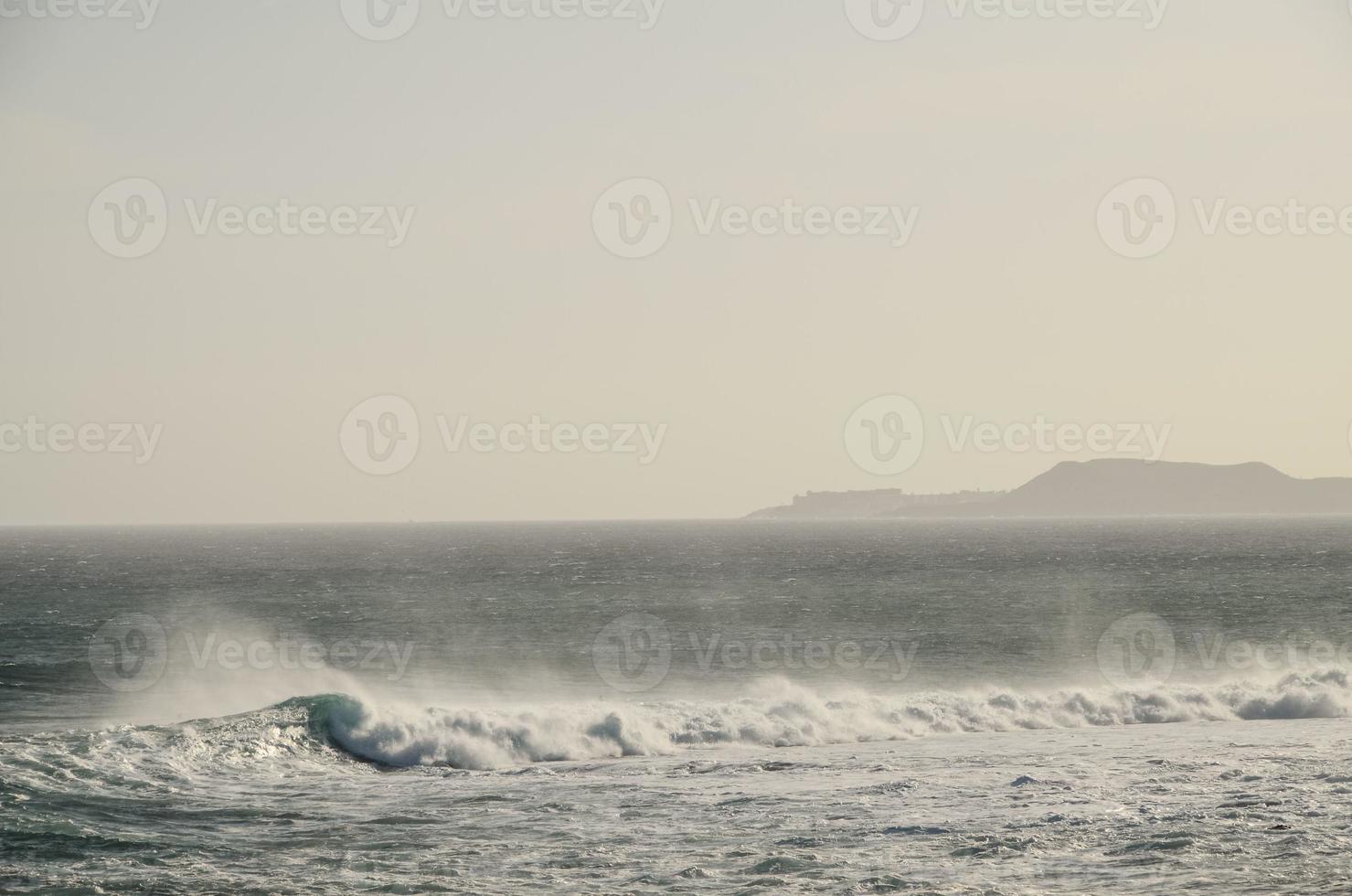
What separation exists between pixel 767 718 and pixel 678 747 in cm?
348

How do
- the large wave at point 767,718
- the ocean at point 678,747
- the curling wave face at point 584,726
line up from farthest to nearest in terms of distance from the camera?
the large wave at point 767,718 → the curling wave face at point 584,726 → the ocean at point 678,747

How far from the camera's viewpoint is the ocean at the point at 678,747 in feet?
63.0

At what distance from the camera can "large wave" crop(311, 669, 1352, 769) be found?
30.5m

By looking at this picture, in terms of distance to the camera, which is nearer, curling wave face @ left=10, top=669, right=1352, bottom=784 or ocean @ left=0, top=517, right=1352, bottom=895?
ocean @ left=0, top=517, right=1352, bottom=895

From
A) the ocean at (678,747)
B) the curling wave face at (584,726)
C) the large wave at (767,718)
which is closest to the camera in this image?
the ocean at (678,747)

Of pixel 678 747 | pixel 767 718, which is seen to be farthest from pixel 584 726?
pixel 767 718

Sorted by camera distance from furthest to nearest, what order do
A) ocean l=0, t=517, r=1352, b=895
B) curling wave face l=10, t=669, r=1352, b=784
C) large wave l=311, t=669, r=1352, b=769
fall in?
1. large wave l=311, t=669, r=1352, b=769
2. curling wave face l=10, t=669, r=1352, b=784
3. ocean l=0, t=517, r=1352, b=895

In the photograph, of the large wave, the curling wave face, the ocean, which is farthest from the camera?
the large wave

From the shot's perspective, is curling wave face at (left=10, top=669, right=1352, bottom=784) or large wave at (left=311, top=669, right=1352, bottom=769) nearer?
curling wave face at (left=10, top=669, right=1352, bottom=784)

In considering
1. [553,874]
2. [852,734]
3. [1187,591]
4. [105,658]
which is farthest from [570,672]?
[1187,591]

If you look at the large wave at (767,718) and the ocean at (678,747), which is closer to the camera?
the ocean at (678,747)

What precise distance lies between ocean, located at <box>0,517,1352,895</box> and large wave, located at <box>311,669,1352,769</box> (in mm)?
113

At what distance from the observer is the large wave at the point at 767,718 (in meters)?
30.5

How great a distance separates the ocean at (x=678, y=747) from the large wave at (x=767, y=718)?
11cm
